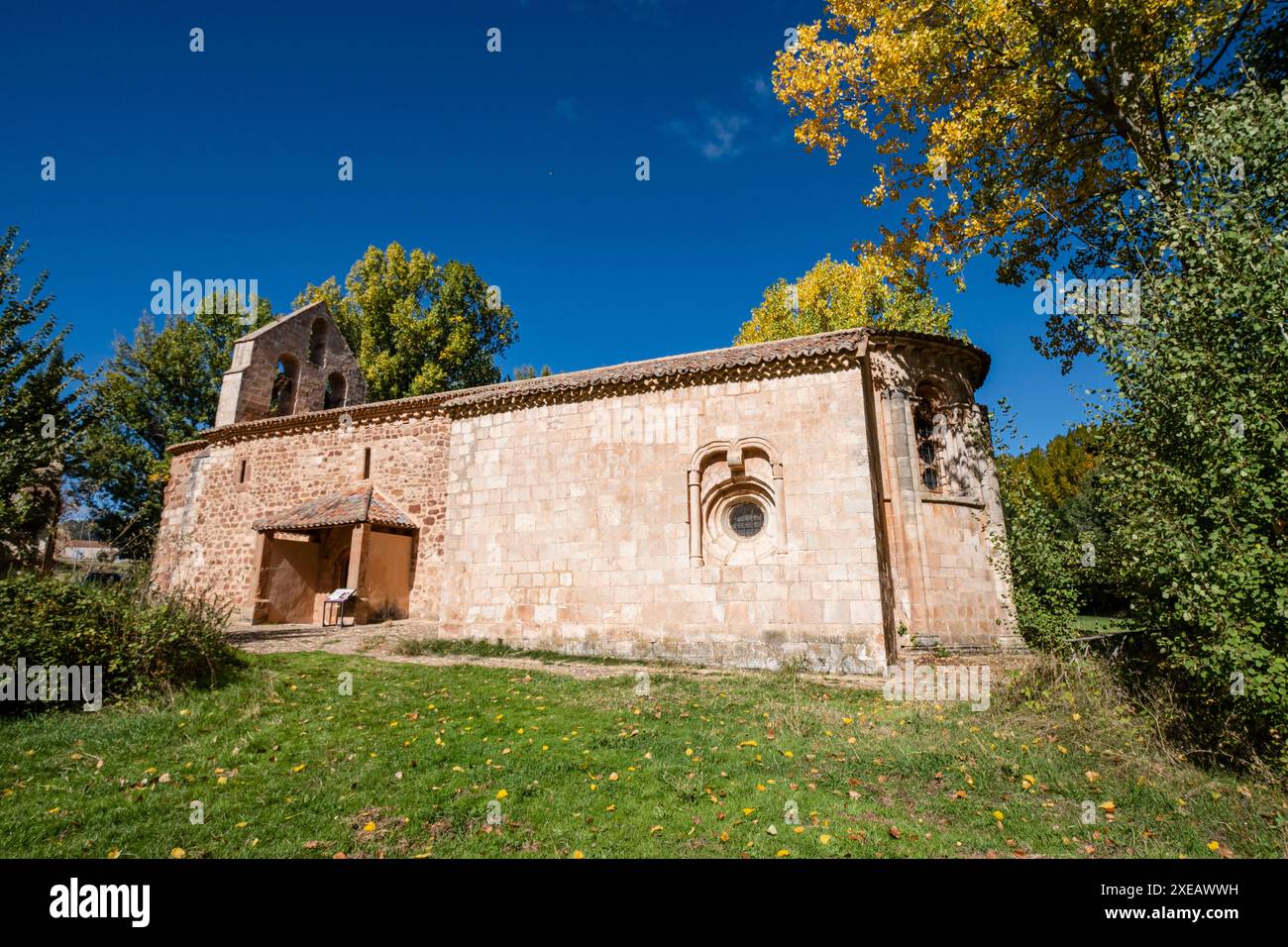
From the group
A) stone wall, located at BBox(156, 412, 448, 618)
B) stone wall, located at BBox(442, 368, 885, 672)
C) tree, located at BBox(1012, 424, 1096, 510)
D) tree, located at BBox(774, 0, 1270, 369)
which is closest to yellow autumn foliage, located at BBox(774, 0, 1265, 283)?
tree, located at BBox(774, 0, 1270, 369)

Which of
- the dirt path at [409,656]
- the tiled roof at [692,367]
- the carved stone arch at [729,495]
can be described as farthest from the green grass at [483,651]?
the tiled roof at [692,367]

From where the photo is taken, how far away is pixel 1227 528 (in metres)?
5.25

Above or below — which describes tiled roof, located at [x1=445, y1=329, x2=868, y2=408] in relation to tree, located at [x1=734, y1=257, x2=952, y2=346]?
below

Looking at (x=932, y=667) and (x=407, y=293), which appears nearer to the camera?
(x=932, y=667)

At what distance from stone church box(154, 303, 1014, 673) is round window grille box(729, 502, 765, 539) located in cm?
4

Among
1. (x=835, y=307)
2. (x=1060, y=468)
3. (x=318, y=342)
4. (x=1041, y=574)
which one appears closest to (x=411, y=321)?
(x=318, y=342)

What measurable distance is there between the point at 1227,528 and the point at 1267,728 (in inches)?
71.7

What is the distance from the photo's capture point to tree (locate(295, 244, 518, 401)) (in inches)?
1037

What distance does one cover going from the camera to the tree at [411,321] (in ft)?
86.4

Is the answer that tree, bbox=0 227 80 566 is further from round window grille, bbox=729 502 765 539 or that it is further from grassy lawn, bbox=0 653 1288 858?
round window grille, bbox=729 502 765 539

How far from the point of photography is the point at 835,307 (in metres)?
24.4

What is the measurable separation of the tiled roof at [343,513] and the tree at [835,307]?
1427 cm
